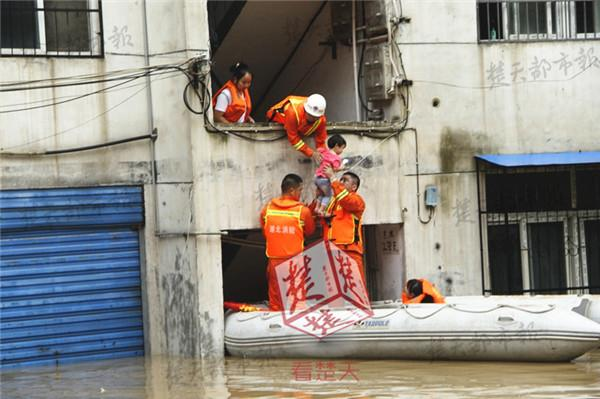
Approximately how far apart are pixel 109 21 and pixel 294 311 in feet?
13.1

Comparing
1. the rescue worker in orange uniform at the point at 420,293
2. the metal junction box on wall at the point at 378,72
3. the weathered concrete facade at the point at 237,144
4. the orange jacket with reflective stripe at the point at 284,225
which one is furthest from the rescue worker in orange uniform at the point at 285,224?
the metal junction box on wall at the point at 378,72

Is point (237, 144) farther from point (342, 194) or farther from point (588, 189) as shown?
point (588, 189)

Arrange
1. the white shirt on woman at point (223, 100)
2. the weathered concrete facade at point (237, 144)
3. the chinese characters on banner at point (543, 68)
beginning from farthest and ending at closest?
1. the chinese characters on banner at point (543, 68)
2. the white shirt on woman at point (223, 100)
3. the weathered concrete facade at point (237, 144)

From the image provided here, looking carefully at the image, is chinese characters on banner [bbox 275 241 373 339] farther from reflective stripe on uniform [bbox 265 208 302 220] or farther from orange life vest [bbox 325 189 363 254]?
reflective stripe on uniform [bbox 265 208 302 220]

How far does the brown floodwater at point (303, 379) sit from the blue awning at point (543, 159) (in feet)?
8.21

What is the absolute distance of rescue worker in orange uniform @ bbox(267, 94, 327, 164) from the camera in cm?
1559

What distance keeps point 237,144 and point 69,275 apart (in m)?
2.47

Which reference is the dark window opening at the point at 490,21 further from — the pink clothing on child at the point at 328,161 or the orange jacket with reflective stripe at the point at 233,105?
the orange jacket with reflective stripe at the point at 233,105

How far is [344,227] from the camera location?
15.9m

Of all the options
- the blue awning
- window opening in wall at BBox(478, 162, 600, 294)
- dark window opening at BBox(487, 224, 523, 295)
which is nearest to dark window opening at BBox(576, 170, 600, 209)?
window opening in wall at BBox(478, 162, 600, 294)

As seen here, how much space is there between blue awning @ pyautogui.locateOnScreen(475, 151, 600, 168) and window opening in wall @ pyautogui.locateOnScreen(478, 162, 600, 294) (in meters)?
0.36

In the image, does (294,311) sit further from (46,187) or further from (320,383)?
(46,187)

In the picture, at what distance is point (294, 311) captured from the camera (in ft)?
51.0

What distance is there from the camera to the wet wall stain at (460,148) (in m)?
16.7
